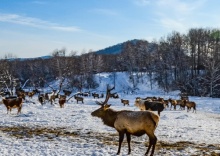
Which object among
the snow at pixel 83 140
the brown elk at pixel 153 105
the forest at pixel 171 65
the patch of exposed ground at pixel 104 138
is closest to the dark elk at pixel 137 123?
the snow at pixel 83 140

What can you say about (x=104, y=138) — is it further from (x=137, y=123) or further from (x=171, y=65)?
(x=171, y=65)

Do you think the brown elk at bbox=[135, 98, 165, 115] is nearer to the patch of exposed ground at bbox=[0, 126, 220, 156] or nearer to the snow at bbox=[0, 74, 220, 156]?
the snow at bbox=[0, 74, 220, 156]

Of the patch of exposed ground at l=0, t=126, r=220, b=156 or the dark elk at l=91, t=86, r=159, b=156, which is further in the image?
the patch of exposed ground at l=0, t=126, r=220, b=156

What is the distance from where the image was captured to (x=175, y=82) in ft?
204

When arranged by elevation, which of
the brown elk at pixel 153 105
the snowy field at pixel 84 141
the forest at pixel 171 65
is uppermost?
the forest at pixel 171 65

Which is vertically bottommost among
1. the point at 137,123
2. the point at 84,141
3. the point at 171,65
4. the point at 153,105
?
the point at 84,141

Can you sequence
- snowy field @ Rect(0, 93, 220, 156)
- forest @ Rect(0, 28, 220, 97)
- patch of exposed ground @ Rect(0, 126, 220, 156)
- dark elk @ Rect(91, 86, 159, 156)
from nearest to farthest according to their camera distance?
dark elk @ Rect(91, 86, 159, 156), snowy field @ Rect(0, 93, 220, 156), patch of exposed ground @ Rect(0, 126, 220, 156), forest @ Rect(0, 28, 220, 97)

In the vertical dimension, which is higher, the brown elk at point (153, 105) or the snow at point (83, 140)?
the brown elk at point (153, 105)

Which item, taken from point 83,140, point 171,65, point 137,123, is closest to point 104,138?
point 83,140

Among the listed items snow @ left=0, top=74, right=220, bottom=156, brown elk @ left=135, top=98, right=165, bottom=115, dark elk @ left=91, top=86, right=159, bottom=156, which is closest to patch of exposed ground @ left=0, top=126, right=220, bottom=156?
snow @ left=0, top=74, right=220, bottom=156

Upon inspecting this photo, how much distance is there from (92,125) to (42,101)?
63.1 ft

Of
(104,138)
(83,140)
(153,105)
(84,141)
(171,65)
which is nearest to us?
(84,141)

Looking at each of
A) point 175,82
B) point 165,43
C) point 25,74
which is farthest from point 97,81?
point 25,74

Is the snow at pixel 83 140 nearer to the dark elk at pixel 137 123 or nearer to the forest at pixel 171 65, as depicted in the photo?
the dark elk at pixel 137 123
